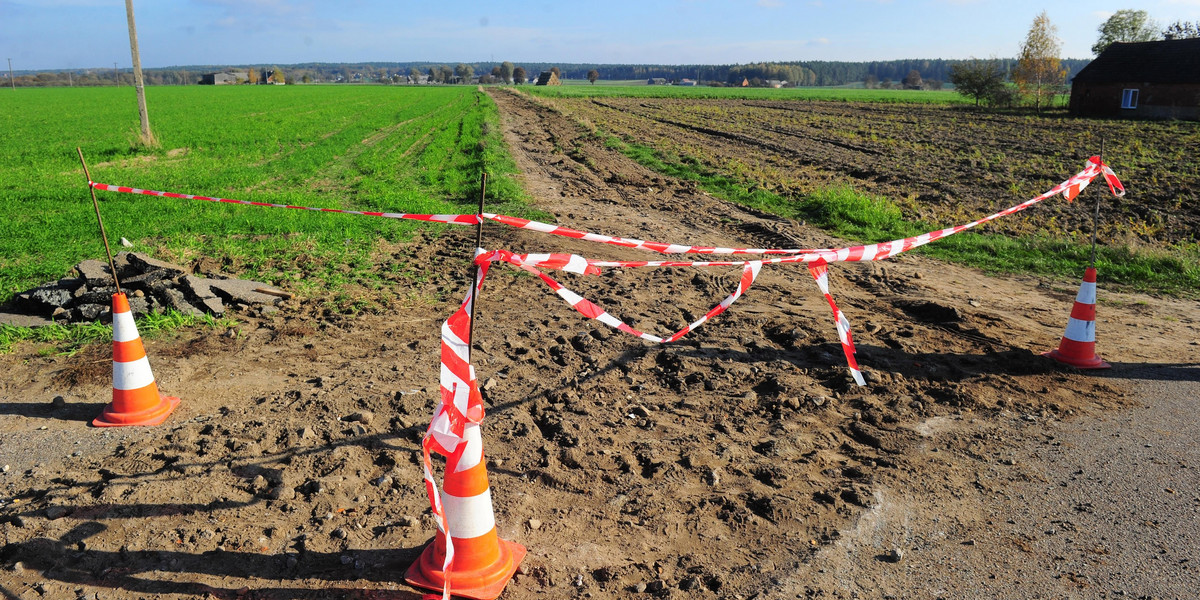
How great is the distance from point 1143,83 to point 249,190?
46.8 metres

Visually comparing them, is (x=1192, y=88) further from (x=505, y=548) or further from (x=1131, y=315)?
(x=505, y=548)

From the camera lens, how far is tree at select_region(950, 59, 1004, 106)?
53469 mm

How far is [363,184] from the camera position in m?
15.7

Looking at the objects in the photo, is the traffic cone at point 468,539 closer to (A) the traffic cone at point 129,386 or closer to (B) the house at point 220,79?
(A) the traffic cone at point 129,386

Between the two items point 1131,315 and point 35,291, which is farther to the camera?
point 1131,315

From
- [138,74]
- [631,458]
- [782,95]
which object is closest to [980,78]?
[782,95]

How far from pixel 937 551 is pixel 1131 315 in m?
5.51

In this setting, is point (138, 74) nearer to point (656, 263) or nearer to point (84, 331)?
point (84, 331)

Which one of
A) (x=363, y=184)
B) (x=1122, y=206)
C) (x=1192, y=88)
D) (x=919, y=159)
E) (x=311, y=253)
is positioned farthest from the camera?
(x=1192, y=88)

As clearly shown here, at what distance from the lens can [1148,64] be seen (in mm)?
41219

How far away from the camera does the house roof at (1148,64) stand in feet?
129

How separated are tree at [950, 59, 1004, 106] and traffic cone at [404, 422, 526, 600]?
60138 mm

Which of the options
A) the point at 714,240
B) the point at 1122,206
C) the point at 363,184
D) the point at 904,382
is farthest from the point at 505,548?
the point at 1122,206

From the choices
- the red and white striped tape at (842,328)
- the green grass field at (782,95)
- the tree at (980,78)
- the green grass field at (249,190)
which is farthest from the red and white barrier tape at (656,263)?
the green grass field at (782,95)
